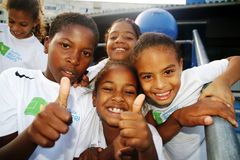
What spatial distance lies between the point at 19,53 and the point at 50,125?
1.82 metres

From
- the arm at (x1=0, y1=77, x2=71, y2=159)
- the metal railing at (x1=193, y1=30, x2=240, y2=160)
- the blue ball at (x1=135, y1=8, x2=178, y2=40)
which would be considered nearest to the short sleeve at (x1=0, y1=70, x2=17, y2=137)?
the arm at (x1=0, y1=77, x2=71, y2=159)

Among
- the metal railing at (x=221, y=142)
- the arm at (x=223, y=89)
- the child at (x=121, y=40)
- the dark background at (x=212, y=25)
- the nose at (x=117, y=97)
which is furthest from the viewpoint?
the dark background at (x=212, y=25)

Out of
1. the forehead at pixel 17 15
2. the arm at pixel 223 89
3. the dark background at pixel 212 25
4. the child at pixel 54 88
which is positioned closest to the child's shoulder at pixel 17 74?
the child at pixel 54 88

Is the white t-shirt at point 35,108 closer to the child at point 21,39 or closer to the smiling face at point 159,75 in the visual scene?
the smiling face at point 159,75

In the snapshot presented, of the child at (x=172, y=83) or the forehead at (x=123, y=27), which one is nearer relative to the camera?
the child at (x=172, y=83)

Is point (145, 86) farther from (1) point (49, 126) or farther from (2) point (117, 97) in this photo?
(1) point (49, 126)

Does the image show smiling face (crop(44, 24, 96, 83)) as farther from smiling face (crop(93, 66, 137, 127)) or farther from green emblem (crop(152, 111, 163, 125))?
green emblem (crop(152, 111, 163, 125))

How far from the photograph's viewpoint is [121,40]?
2.33 meters

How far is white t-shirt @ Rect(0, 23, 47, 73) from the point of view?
2.51 metres

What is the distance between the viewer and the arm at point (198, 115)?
0.89 meters

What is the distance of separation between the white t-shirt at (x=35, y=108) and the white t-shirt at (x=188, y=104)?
0.48 meters

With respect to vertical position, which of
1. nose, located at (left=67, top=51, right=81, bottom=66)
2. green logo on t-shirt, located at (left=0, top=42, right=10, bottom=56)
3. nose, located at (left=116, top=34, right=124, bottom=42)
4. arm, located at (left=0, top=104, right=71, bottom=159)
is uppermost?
nose, located at (left=67, top=51, right=81, bottom=66)

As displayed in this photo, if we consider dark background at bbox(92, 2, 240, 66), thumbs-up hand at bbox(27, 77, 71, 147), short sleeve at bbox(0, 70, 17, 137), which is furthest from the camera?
dark background at bbox(92, 2, 240, 66)

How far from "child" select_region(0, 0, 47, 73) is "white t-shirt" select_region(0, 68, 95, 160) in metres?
1.07
